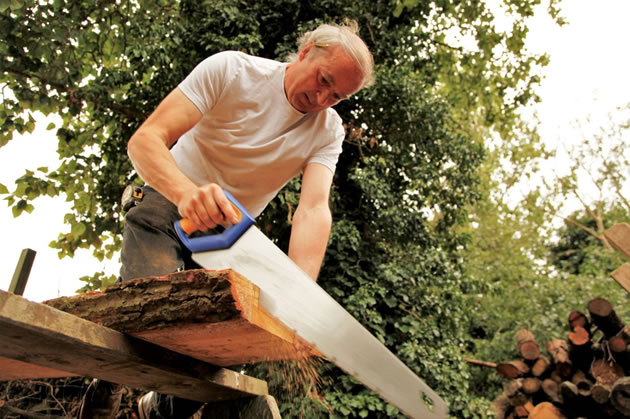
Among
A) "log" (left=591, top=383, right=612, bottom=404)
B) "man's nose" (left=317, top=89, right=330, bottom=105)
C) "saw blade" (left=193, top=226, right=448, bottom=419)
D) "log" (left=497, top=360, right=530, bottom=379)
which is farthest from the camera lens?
"log" (left=497, top=360, right=530, bottom=379)

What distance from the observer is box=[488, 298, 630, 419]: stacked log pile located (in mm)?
4836

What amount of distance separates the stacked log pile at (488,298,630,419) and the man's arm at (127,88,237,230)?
4738 mm

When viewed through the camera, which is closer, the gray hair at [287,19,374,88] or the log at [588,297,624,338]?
the gray hair at [287,19,374,88]

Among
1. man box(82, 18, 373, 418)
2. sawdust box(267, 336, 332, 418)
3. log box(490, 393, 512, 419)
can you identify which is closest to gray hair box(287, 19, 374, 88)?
man box(82, 18, 373, 418)

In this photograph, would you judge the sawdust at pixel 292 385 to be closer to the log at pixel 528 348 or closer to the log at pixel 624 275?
the log at pixel 624 275

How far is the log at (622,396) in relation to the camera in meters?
4.47

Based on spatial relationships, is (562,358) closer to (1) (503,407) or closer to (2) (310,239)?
(1) (503,407)

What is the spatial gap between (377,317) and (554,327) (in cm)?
455

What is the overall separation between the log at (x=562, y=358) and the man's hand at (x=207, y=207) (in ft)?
17.6

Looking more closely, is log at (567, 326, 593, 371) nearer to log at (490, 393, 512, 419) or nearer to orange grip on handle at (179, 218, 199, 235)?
log at (490, 393, 512, 419)

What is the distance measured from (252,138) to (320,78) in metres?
0.38

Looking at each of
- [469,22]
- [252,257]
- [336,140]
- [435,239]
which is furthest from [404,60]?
[252,257]

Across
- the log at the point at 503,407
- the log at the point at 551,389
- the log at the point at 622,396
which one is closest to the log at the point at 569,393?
the log at the point at 551,389

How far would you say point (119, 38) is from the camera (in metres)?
5.75
